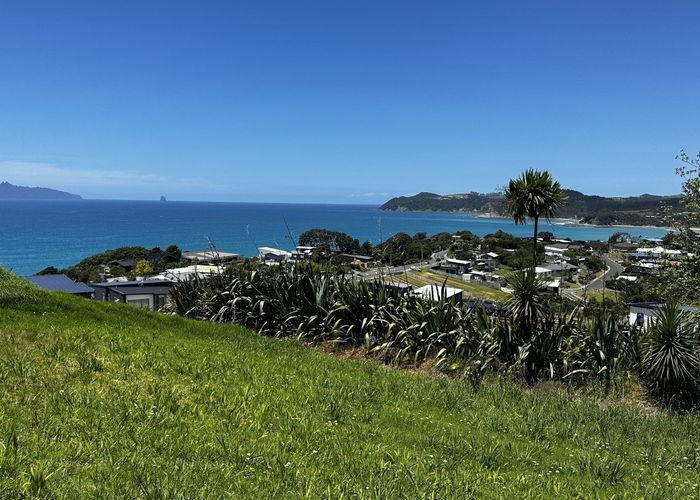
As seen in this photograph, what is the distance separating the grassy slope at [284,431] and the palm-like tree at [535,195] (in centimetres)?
949

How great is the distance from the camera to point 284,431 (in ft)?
13.2

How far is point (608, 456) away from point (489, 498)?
197 cm

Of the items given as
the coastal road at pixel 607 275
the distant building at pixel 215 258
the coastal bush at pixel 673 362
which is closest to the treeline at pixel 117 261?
the distant building at pixel 215 258

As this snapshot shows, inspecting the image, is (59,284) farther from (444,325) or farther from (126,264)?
(126,264)

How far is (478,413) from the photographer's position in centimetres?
543

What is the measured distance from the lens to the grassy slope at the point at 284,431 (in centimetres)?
305

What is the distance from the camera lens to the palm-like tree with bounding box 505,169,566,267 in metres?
15.5

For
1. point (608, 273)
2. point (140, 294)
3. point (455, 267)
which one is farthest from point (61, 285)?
point (608, 273)

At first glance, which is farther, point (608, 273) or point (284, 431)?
point (608, 273)

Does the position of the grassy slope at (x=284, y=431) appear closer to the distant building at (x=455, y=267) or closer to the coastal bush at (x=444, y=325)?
the coastal bush at (x=444, y=325)

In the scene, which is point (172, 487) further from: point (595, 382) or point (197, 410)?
point (595, 382)

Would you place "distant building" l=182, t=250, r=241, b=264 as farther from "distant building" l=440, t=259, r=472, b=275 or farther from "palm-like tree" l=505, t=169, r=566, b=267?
"distant building" l=440, t=259, r=472, b=275

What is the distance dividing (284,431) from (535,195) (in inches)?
536

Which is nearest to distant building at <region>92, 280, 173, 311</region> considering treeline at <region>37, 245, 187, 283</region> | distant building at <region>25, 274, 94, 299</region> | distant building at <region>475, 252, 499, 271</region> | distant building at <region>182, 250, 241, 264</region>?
distant building at <region>25, 274, 94, 299</region>
